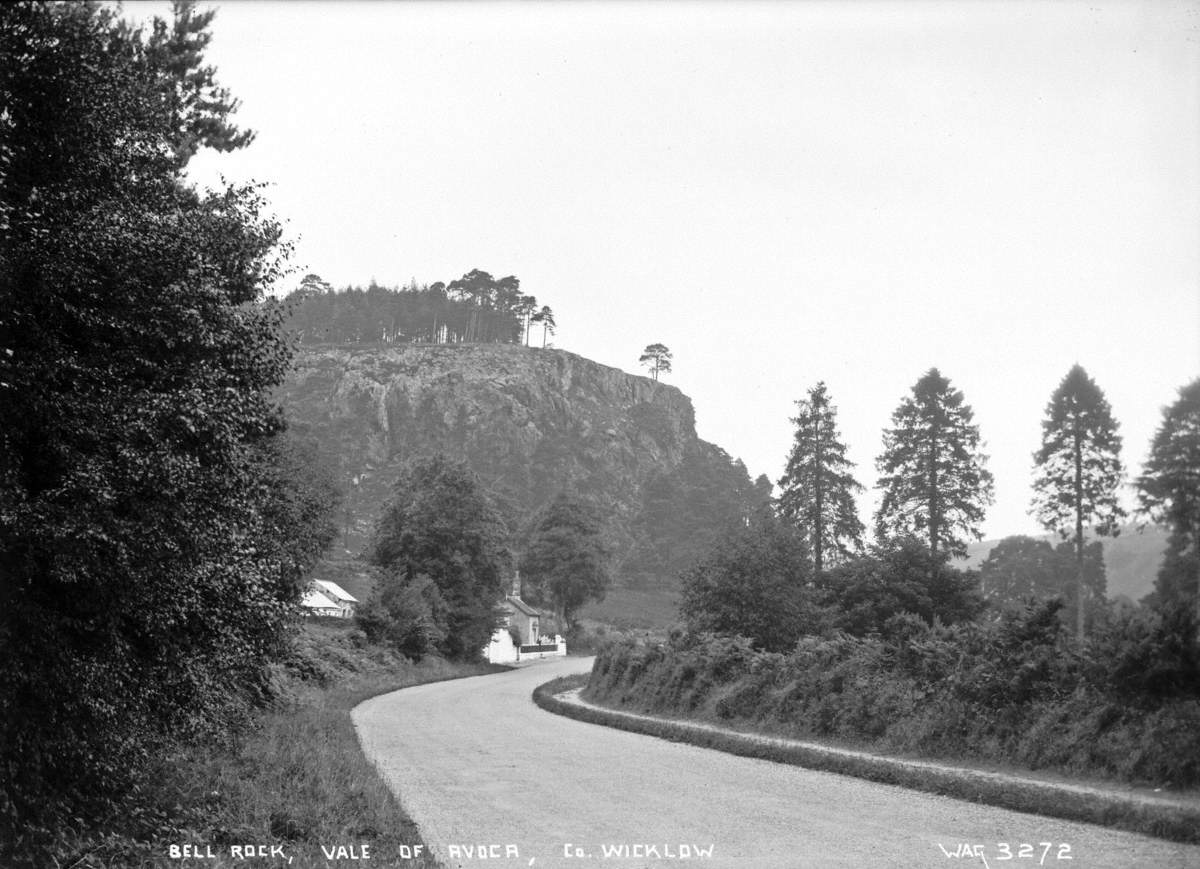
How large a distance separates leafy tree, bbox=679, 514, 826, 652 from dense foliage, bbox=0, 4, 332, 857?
2025cm

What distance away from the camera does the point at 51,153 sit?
853 centimetres

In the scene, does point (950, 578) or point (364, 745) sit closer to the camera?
point (364, 745)

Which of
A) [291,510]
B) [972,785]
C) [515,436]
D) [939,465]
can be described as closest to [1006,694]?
[972,785]

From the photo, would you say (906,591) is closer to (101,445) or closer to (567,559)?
(101,445)

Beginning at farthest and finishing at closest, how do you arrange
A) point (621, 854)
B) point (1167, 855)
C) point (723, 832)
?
point (723, 832) → point (621, 854) → point (1167, 855)

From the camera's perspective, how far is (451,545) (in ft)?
195

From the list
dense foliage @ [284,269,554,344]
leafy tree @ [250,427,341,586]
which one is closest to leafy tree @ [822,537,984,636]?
leafy tree @ [250,427,341,586]

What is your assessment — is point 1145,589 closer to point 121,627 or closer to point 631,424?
point 121,627

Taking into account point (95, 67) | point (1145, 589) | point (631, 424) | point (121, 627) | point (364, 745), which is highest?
point (631, 424)

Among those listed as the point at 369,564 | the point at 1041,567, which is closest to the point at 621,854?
the point at 1041,567

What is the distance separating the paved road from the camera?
794 centimetres

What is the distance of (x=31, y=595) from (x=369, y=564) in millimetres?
56314

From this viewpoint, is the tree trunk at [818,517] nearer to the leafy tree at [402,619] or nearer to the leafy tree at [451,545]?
the leafy tree at [402,619]

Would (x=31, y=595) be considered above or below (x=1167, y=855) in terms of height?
above
